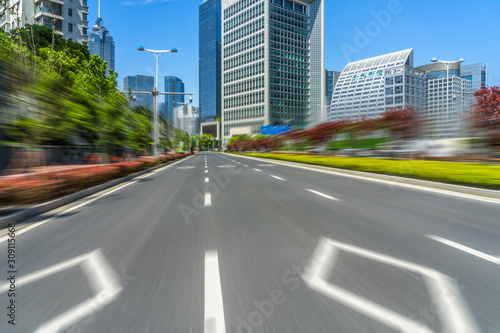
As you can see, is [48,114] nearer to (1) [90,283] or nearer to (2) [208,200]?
(2) [208,200]

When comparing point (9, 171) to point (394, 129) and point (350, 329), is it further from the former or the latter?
point (394, 129)

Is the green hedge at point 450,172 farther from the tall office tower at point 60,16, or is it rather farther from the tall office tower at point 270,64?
the tall office tower at point 270,64

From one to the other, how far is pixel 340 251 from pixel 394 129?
65.4 feet

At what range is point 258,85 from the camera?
112875mm

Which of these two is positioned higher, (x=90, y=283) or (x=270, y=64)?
(x=270, y=64)

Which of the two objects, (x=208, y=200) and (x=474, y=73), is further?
(x=474, y=73)

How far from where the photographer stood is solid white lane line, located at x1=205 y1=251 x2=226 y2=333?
2.20m

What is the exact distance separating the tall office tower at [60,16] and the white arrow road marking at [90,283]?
206ft

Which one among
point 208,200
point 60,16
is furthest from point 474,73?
point 208,200

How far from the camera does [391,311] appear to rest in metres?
2.34

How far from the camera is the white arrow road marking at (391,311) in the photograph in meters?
2.15

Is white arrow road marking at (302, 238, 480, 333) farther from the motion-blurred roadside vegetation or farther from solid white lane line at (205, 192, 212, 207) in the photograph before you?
the motion-blurred roadside vegetation

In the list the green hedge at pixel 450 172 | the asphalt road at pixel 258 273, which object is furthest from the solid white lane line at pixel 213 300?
the green hedge at pixel 450 172

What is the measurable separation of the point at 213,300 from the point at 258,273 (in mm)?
722
